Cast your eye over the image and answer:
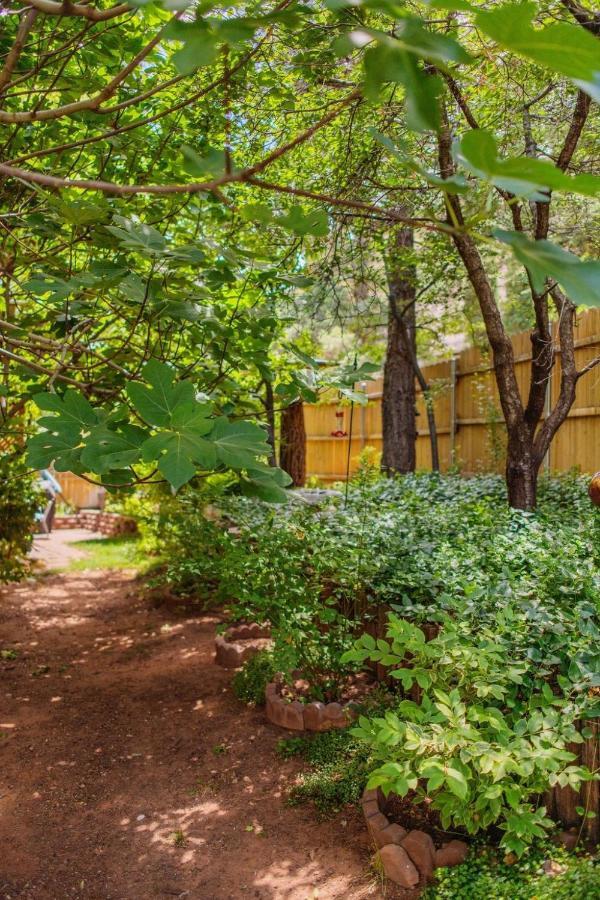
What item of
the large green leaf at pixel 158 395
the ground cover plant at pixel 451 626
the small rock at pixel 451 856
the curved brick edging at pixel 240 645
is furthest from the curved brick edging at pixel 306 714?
the large green leaf at pixel 158 395

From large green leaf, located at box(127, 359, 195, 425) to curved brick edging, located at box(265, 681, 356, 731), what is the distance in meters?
2.71

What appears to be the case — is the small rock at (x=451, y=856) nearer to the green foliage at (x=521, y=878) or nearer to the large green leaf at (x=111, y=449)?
the green foliage at (x=521, y=878)

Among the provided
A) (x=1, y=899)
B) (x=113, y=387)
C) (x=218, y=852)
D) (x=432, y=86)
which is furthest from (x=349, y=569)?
(x=432, y=86)

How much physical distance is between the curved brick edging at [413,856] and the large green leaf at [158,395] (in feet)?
7.04

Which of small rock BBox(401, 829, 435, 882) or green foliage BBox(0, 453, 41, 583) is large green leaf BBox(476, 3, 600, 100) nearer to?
small rock BBox(401, 829, 435, 882)

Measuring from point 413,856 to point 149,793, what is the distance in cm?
143

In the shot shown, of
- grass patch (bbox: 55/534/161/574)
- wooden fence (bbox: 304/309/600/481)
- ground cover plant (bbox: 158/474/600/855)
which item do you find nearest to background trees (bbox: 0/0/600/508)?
ground cover plant (bbox: 158/474/600/855)

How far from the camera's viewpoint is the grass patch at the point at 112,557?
9.67 metres

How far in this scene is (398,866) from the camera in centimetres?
259

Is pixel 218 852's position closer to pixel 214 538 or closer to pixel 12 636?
pixel 214 538

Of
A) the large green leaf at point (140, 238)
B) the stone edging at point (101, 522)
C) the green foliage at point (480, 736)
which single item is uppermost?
the large green leaf at point (140, 238)

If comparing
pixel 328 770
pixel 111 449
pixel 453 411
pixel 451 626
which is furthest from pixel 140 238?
pixel 453 411

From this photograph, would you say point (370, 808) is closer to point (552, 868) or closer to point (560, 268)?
point (552, 868)

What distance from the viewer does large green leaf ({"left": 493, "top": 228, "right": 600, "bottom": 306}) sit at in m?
0.56
